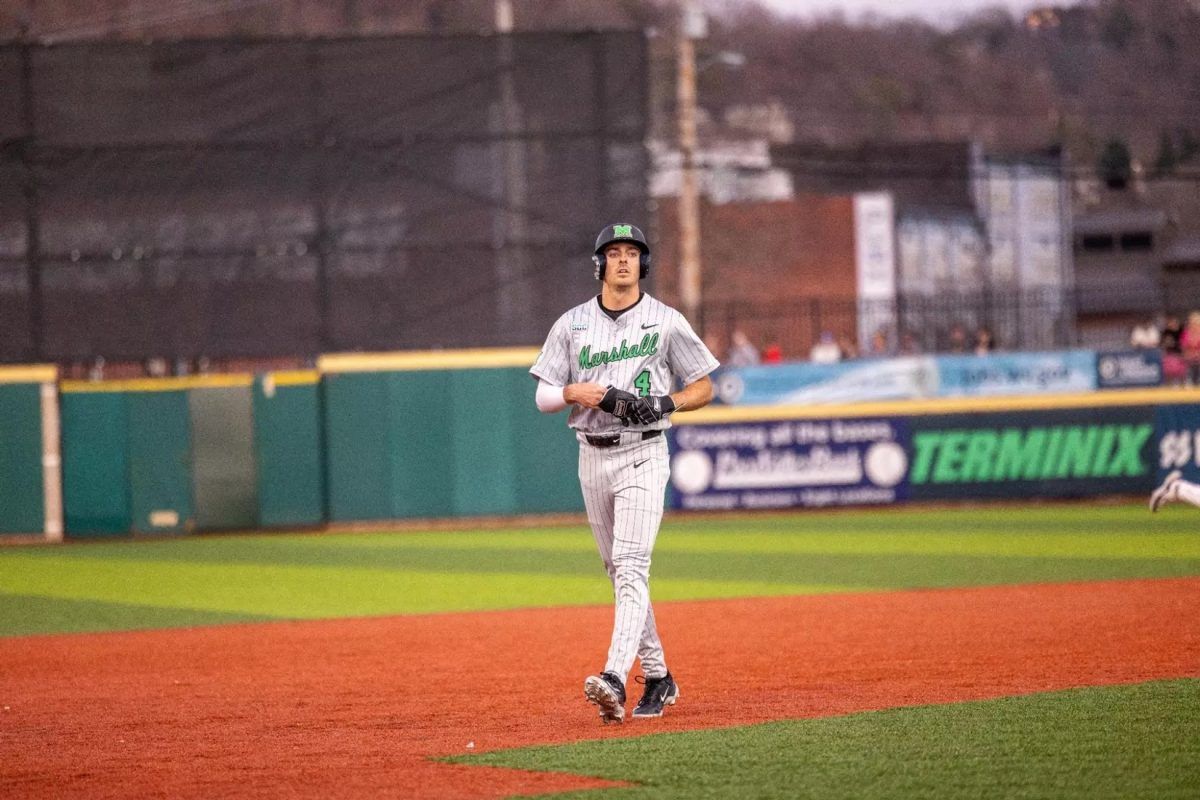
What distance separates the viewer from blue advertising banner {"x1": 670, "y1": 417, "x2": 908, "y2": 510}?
2253 centimetres

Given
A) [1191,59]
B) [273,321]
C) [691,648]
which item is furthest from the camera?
[1191,59]

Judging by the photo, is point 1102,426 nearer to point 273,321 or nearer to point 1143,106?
point 273,321

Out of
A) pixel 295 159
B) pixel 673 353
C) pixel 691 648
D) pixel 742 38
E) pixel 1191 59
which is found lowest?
pixel 691 648

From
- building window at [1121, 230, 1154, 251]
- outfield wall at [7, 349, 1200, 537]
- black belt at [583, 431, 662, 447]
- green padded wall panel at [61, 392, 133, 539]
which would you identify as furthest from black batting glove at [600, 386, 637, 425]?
building window at [1121, 230, 1154, 251]

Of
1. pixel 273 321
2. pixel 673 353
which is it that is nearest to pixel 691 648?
pixel 673 353

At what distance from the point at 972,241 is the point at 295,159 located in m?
41.8

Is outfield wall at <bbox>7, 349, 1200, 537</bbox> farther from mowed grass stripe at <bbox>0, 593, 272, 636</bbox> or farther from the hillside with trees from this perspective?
the hillside with trees

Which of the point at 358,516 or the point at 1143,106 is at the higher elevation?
the point at 1143,106

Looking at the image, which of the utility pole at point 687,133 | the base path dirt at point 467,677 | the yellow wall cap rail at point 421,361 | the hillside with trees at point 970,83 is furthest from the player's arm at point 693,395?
the hillside with trees at point 970,83

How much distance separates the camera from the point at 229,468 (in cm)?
2208

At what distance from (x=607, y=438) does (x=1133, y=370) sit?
55.8 ft

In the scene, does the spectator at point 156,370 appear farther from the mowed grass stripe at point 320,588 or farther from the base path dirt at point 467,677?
the base path dirt at point 467,677

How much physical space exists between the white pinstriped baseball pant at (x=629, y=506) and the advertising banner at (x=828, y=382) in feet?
50.8

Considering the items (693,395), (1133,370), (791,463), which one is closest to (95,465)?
(791,463)
